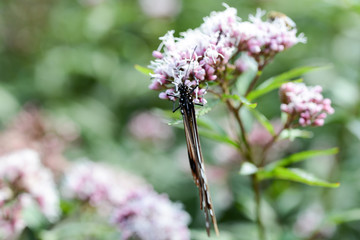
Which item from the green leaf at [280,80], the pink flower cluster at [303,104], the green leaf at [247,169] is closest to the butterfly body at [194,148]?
the green leaf at [247,169]

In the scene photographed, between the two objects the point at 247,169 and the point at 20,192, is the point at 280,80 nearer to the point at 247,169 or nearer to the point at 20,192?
the point at 247,169

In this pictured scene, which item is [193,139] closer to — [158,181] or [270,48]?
[270,48]

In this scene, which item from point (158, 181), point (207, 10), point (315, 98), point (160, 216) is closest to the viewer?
point (315, 98)

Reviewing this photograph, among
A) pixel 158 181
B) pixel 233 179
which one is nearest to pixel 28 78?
pixel 158 181

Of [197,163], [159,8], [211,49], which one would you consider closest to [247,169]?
[197,163]

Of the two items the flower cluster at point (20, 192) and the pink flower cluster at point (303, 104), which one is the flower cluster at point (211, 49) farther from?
the flower cluster at point (20, 192)

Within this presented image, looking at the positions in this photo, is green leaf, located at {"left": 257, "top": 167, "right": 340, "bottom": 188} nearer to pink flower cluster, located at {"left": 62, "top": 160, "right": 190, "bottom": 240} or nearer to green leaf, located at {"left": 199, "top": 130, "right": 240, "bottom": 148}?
green leaf, located at {"left": 199, "top": 130, "right": 240, "bottom": 148}
